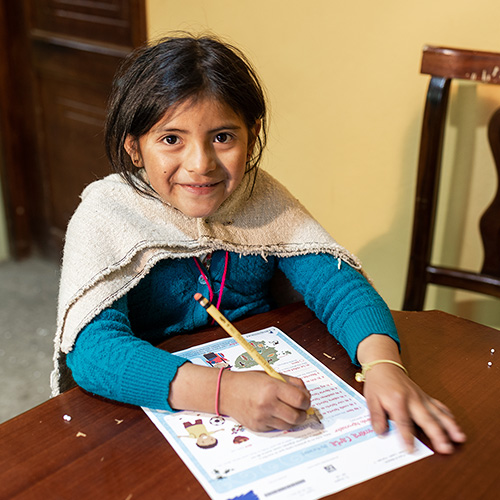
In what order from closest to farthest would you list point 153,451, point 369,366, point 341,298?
point 153,451 < point 369,366 < point 341,298

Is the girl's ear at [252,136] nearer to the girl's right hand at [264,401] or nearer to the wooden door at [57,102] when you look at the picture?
the girl's right hand at [264,401]

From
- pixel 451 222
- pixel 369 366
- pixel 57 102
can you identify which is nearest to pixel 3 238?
pixel 57 102

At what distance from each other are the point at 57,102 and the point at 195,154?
204 cm

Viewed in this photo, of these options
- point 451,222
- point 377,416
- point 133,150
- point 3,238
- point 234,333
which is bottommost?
point 3,238

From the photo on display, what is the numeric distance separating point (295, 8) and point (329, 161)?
0.45 metres

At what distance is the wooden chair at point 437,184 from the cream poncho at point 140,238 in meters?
0.52

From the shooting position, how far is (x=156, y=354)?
2.73ft

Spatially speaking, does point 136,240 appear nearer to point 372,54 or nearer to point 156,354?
point 156,354

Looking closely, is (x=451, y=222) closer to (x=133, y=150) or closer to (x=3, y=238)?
(x=133, y=150)

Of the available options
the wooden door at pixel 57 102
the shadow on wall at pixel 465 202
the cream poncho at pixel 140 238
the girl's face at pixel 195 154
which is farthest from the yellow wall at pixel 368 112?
the girl's face at pixel 195 154

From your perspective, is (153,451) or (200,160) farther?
(200,160)

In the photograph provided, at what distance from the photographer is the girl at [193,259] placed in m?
0.79

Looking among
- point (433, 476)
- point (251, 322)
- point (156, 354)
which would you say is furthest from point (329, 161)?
point (433, 476)

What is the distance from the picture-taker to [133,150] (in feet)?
3.32
